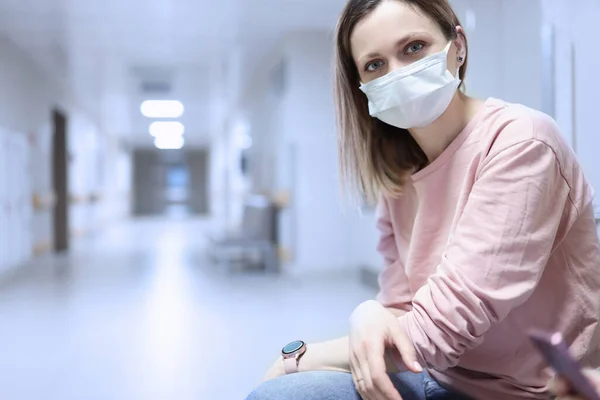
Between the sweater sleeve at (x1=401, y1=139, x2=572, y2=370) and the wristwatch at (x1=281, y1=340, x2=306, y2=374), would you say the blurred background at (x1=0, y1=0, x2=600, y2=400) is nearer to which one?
the wristwatch at (x1=281, y1=340, x2=306, y2=374)

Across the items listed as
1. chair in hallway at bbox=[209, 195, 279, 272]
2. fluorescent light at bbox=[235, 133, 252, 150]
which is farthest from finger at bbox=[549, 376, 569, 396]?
fluorescent light at bbox=[235, 133, 252, 150]

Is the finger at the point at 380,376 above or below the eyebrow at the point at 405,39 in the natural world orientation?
below

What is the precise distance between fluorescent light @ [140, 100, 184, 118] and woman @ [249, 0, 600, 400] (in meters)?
9.95

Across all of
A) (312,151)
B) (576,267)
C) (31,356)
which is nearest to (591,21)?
(576,267)

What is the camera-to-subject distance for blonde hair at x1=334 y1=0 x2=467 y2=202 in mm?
1117

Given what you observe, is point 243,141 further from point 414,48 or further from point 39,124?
point 414,48

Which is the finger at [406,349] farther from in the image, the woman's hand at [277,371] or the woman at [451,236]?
the woman's hand at [277,371]

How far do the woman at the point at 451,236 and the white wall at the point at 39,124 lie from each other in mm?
5984

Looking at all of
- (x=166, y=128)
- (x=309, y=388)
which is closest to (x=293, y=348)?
(x=309, y=388)

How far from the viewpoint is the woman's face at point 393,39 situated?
94 centimetres

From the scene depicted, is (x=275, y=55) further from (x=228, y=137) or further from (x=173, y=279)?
(x=228, y=137)

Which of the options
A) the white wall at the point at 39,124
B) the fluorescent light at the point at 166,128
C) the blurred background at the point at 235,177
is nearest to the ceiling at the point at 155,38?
the blurred background at the point at 235,177

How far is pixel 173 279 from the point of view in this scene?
18.6 feet

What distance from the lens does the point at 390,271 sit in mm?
1177
